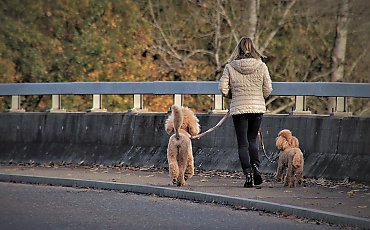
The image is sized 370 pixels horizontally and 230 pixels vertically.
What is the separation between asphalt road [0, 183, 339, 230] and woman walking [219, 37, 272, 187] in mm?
1674

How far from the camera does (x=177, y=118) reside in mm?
17672

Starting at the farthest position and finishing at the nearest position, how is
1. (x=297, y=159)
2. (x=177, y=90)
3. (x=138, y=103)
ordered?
(x=138, y=103), (x=177, y=90), (x=297, y=159)

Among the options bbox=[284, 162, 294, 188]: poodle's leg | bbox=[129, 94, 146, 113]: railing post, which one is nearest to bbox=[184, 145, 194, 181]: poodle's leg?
bbox=[284, 162, 294, 188]: poodle's leg

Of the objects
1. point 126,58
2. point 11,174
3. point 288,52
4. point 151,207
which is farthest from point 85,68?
point 151,207

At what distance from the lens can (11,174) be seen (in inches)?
786

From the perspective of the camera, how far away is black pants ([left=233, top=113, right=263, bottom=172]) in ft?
59.1

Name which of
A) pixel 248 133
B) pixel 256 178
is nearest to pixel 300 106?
pixel 248 133

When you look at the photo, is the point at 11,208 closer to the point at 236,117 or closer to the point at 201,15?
the point at 236,117

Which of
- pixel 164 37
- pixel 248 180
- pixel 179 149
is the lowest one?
pixel 248 180

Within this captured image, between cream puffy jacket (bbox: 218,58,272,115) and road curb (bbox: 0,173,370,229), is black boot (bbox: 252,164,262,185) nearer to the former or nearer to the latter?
cream puffy jacket (bbox: 218,58,272,115)

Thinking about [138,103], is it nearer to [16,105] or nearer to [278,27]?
[16,105]

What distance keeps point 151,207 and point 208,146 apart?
507cm

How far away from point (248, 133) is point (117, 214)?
382 centimetres

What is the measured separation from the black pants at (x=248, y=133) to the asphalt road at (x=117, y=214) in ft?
5.27
